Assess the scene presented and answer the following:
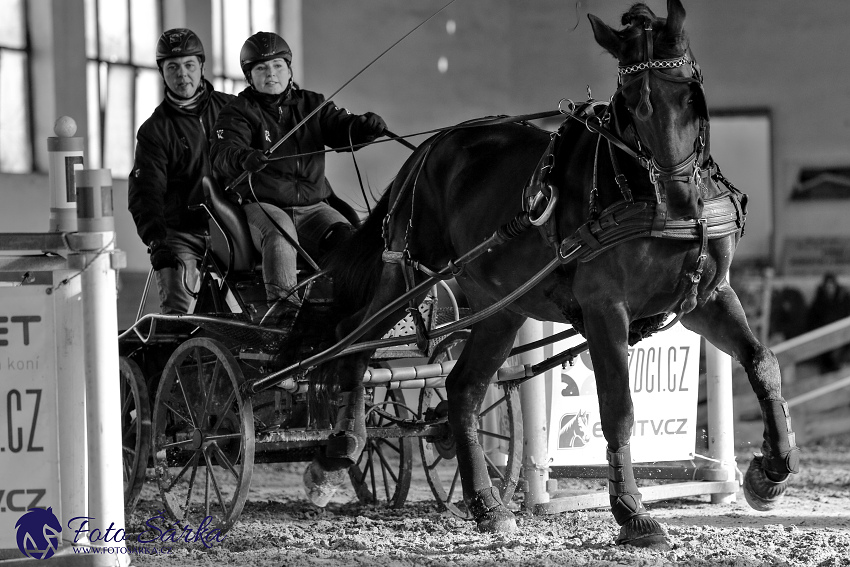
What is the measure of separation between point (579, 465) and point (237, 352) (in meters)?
1.59

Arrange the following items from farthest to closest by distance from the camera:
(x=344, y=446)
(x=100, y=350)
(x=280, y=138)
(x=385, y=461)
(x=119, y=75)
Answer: (x=119, y=75) < (x=385, y=461) < (x=280, y=138) < (x=344, y=446) < (x=100, y=350)

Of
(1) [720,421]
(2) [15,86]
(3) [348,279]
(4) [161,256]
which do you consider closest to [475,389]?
(3) [348,279]

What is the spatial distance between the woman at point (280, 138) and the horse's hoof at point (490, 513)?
117 centimetres

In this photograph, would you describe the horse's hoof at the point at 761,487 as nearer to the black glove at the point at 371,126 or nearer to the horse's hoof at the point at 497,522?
the horse's hoof at the point at 497,522

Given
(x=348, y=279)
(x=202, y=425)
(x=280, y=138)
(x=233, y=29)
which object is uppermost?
(x=233, y=29)

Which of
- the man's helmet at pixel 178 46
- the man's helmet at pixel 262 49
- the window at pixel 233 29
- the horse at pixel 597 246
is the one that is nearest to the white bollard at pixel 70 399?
the horse at pixel 597 246

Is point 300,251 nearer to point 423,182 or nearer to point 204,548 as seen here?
point 423,182

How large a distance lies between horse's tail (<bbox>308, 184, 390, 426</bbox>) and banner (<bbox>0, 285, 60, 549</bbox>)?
5.43 feet

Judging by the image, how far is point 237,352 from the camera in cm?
518

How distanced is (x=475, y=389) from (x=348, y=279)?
0.70m

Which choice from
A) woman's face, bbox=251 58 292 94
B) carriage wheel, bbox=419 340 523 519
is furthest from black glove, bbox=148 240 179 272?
carriage wheel, bbox=419 340 523 519

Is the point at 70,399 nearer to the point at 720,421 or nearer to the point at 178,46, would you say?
the point at 178,46

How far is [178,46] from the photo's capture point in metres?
5.34

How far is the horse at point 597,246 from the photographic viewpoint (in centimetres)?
353
